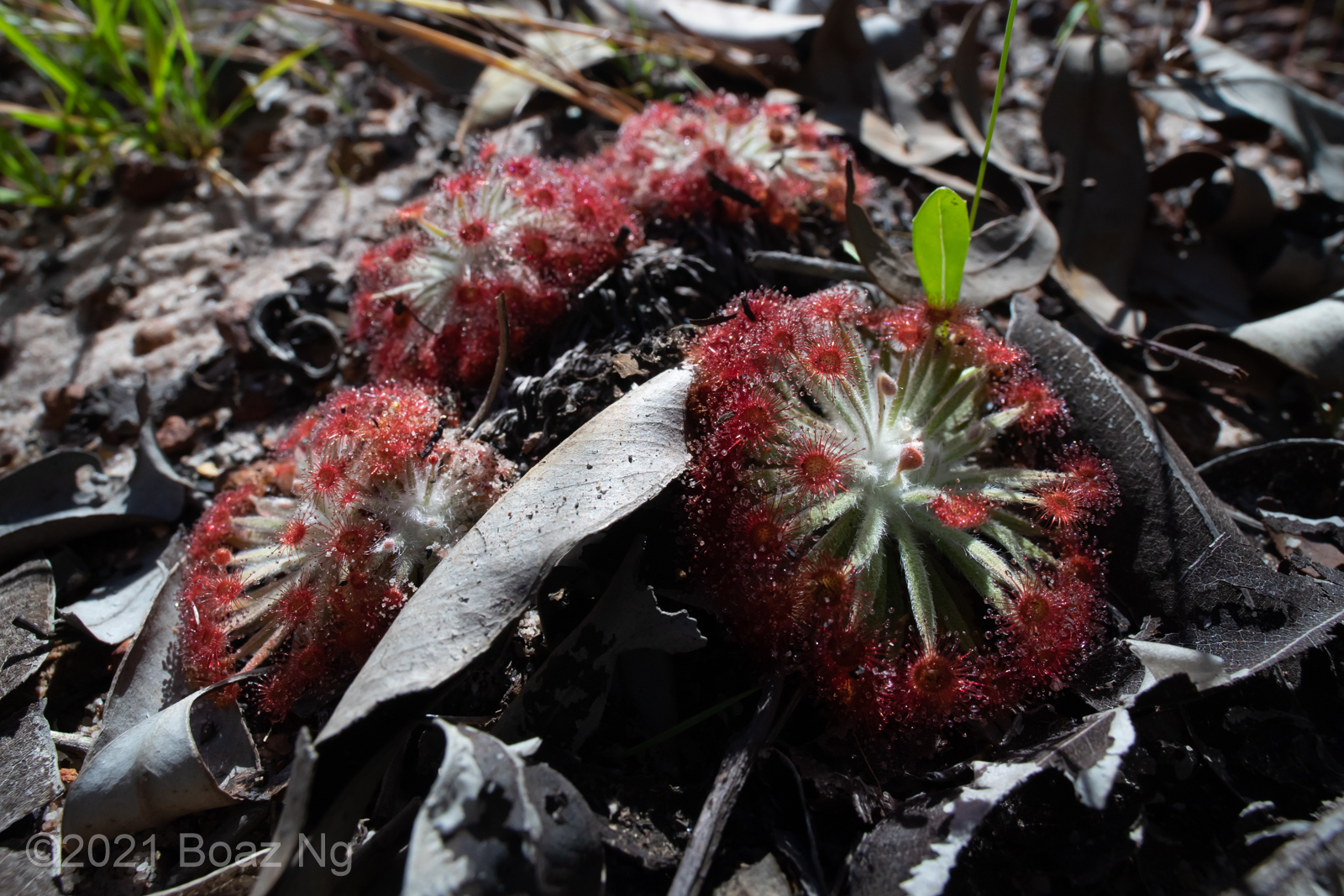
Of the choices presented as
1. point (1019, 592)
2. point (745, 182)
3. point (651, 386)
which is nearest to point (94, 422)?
point (651, 386)

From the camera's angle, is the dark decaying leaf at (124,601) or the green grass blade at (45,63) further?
the green grass blade at (45,63)

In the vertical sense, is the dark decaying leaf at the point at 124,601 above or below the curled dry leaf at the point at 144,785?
below

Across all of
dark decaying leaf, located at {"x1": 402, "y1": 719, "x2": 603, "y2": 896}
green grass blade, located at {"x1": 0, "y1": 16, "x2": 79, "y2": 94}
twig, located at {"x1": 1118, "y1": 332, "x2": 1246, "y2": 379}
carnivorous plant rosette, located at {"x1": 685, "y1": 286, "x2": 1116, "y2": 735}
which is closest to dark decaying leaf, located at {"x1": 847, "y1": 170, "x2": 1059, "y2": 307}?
carnivorous plant rosette, located at {"x1": 685, "y1": 286, "x2": 1116, "y2": 735}

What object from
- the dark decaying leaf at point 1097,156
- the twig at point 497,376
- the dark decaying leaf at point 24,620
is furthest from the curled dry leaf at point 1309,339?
the dark decaying leaf at point 24,620

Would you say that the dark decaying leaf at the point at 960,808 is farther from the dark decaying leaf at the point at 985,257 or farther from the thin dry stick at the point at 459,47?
the thin dry stick at the point at 459,47

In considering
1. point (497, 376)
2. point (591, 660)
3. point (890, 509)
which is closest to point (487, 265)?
point (497, 376)

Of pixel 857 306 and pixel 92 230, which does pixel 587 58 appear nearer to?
pixel 857 306

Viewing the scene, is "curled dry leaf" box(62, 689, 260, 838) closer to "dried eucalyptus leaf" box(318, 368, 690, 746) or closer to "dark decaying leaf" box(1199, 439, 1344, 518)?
"dried eucalyptus leaf" box(318, 368, 690, 746)
